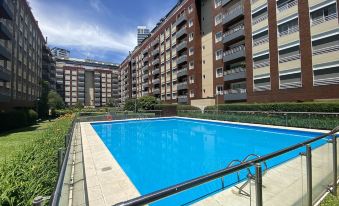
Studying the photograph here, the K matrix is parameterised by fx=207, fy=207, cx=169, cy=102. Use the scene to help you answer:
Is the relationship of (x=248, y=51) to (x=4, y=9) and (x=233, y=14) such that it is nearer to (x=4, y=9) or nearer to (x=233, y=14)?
(x=233, y=14)

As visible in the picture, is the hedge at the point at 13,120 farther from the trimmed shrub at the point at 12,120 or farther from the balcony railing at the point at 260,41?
the balcony railing at the point at 260,41

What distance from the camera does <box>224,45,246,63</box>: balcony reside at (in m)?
A: 31.9

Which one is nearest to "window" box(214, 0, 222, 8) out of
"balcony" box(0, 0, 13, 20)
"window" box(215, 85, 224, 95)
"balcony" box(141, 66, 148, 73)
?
"window" box(215, 85, 224, 95)

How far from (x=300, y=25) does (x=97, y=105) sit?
102 metres

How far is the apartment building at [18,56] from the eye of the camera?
86.2 ft

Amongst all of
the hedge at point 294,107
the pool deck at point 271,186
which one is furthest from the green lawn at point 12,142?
the hedge at point 294,107

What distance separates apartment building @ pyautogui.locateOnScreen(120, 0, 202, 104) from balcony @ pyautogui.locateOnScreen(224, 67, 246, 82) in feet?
29.0

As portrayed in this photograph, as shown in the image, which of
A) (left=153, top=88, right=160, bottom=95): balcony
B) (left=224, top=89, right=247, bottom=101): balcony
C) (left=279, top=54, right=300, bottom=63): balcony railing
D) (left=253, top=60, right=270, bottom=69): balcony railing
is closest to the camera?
(left=279, top=54, right=300, bottom=63): balcony railing

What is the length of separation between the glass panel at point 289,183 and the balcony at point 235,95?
28594 millimetres

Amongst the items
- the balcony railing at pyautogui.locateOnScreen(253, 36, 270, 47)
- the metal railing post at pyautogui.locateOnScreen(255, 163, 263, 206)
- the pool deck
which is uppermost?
the balcony railing at pyautogui.locateOnScreen(253, 36, 270, 47)

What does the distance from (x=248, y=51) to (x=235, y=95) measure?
6866mm

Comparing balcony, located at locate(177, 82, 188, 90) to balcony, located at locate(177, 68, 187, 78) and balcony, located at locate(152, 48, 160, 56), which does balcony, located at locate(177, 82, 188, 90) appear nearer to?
balcony, located at locate(177, 68, 187, 78)

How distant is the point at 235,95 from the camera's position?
32.6m

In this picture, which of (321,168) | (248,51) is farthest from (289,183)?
(248,51)
